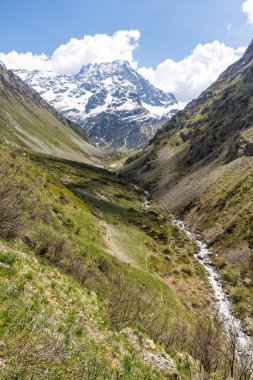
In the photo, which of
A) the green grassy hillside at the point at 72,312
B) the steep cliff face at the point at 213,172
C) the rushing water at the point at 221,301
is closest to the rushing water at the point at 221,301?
the rushing water at the point at 221,301

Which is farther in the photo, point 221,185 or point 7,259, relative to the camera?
point 221,185

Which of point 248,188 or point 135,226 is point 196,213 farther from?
point 135,226

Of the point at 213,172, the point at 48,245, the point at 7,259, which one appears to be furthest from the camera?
the point at 213,172

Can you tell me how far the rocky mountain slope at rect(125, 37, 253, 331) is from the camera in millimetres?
56566

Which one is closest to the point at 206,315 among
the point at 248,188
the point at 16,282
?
the point at 16,282

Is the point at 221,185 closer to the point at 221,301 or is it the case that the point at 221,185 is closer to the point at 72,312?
the point at 221,301

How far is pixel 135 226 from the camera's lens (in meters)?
73.1

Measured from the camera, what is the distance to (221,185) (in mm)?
93062

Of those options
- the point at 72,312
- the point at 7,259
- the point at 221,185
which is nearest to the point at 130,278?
the point at 72,312

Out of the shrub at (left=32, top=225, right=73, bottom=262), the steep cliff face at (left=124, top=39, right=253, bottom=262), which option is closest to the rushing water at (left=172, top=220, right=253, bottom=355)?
the steep cliff face at (left=124, top=39, right=253, bottom=262)

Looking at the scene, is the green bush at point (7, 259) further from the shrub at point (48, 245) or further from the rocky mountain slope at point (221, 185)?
the rocky mountain slope at point (221, 185)

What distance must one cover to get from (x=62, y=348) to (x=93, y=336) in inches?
185

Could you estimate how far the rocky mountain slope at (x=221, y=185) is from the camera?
5657 cm

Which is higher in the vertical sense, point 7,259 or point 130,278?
point 7,259
